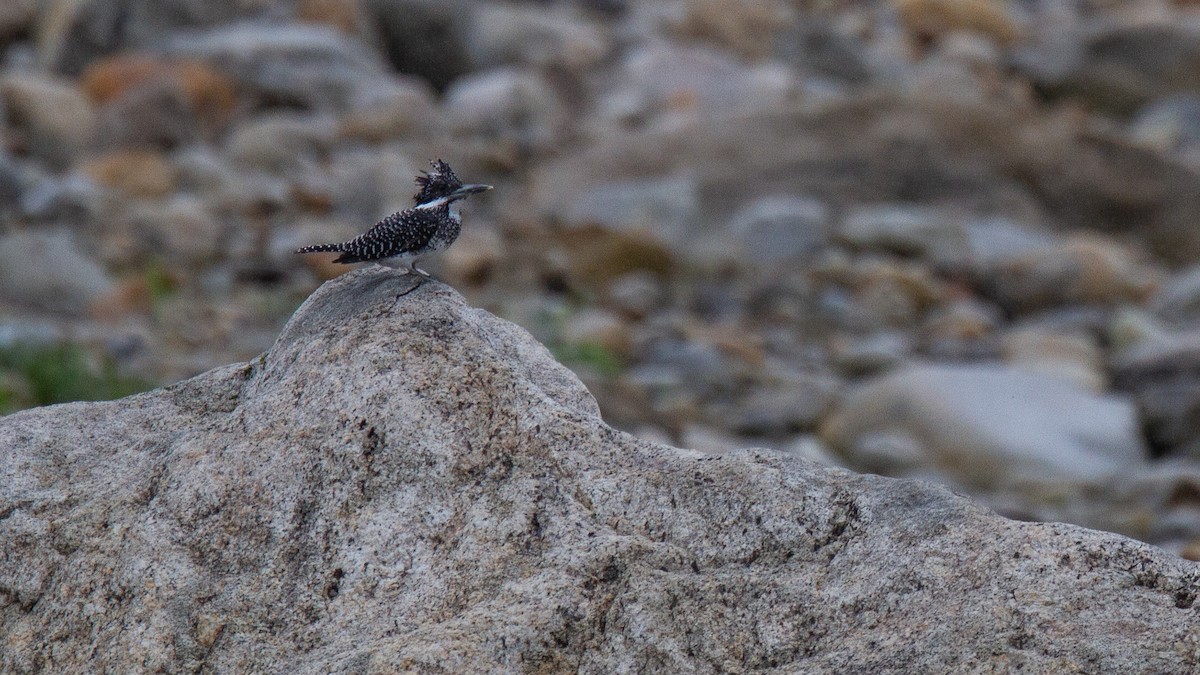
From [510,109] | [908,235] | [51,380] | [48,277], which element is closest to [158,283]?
[48,277]

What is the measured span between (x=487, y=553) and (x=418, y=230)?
5.05ft

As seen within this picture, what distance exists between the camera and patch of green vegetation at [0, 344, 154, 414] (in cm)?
1079

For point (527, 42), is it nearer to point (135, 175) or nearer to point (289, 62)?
point (289, 62)

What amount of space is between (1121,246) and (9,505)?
18204 millimetres

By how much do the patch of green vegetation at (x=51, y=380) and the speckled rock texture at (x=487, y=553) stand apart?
645 centimetres

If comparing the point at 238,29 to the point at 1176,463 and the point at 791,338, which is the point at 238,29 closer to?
the point at 791,338

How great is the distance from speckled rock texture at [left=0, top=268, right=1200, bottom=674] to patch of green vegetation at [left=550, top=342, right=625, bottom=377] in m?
9.37

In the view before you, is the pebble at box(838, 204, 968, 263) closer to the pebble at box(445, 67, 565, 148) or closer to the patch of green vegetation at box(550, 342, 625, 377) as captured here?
the pebble at box(445, 67, 565, 148)

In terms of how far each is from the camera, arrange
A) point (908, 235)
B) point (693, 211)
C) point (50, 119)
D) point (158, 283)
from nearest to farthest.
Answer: point (158, 283), point (908, 235), point (693, 211), point (50, 119)

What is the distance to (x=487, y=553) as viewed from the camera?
3969 millimetres

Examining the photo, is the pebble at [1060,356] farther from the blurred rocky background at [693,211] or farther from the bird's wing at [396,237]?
the bird's wing at [396,237]

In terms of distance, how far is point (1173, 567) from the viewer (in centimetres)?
369

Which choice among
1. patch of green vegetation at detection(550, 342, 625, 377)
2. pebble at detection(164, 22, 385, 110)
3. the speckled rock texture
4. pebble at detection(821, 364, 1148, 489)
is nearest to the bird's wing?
the speckled rock texture

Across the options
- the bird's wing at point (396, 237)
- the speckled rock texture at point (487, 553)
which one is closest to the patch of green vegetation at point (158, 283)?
the bird's wing at point (396, 237)
